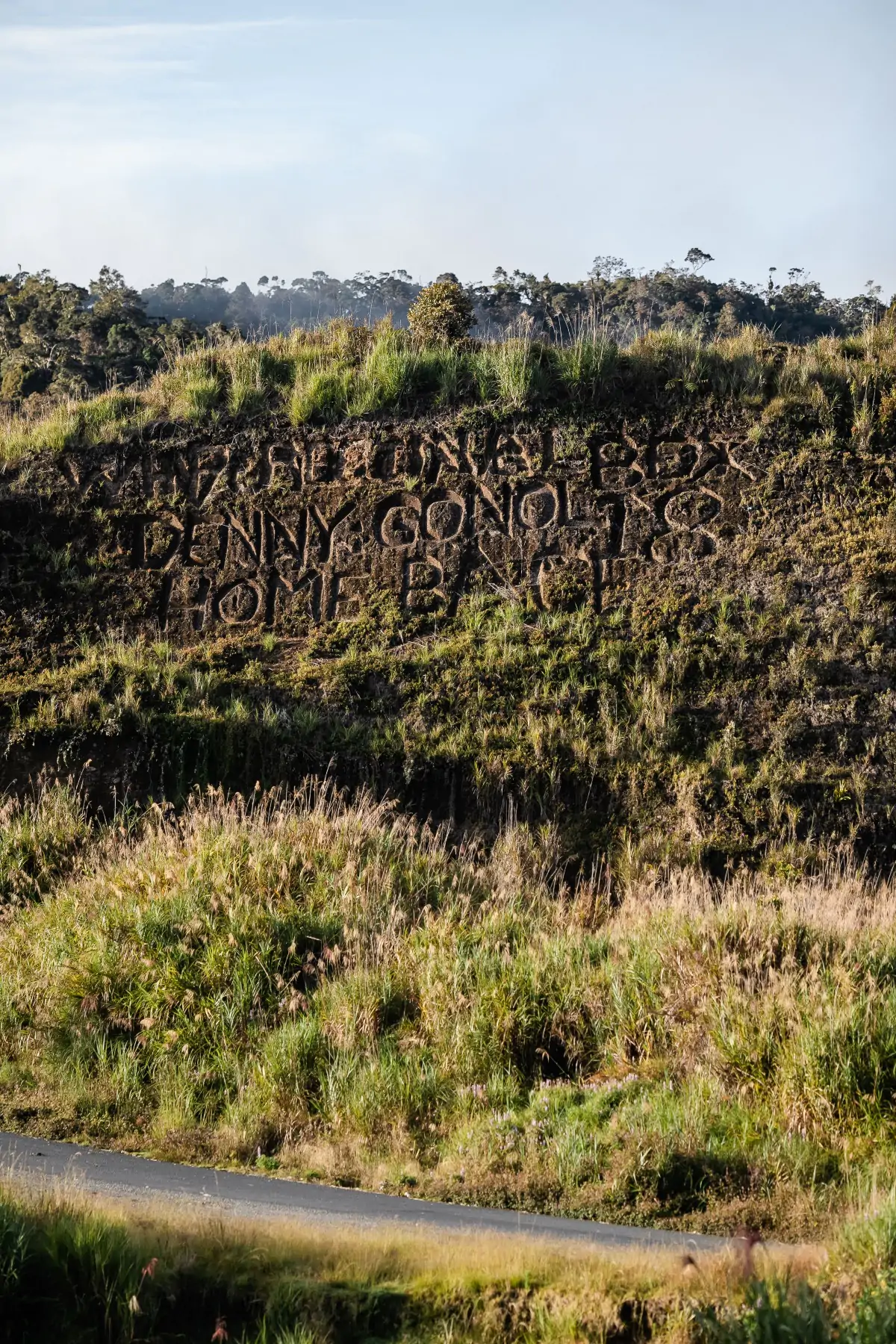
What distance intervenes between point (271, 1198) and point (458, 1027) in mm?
1897

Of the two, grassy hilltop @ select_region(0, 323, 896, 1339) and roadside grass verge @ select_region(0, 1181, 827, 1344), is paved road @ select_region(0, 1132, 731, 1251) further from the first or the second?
roadside grass verge @ select_region(0, 1181, 827, 1344)

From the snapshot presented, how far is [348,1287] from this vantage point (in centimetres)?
460

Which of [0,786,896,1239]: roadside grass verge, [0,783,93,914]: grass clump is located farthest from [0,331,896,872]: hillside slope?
[0,786,896,1239]: roadside grass verge

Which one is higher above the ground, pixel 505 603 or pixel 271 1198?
pixel 505 603

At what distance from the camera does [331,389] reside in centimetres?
1717

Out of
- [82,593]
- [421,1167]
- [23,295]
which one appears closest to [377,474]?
[82,593]

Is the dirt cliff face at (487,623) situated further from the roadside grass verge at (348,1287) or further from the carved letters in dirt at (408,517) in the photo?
the roadside grass verge at (348,1287)

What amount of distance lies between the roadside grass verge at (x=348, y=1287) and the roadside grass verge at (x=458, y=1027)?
120 cm

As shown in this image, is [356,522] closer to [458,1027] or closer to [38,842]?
[38,842]

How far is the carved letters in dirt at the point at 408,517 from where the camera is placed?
15.0 m

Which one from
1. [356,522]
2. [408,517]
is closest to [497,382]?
[408,517]

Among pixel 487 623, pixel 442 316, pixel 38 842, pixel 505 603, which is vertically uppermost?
pixel 442 316

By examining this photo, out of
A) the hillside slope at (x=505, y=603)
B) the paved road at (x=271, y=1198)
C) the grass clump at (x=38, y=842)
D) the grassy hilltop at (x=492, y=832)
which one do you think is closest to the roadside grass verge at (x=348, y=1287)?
the grassy hilltop at (x=492, y=832)

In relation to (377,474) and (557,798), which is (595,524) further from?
(557,798)
